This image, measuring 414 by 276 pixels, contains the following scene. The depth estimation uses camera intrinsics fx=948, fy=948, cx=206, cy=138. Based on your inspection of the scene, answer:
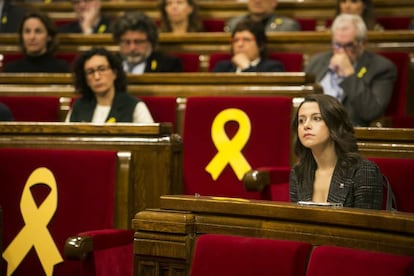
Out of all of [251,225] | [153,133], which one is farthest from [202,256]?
[153,133]

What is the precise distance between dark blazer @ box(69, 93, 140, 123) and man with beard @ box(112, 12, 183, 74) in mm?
247

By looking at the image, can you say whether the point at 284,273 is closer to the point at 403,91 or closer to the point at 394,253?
the point at 394,253

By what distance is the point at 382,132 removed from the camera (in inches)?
40.0

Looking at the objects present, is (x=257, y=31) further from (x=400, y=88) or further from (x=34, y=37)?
(x=34, y=37)

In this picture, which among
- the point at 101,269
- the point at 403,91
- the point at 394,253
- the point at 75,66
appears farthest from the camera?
the point at 403,91

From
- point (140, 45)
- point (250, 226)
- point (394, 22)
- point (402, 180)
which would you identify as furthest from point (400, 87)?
point (250, 226)

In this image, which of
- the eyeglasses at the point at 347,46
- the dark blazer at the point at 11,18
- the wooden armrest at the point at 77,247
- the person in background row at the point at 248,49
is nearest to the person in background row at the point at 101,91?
the person in background row at the point at 248,49

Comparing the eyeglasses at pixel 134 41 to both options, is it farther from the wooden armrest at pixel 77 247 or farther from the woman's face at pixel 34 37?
the wooden armrest at pixel 77 247

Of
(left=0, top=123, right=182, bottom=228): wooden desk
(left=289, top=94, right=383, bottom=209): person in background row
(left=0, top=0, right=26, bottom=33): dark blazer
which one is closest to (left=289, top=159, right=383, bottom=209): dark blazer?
(left=289, top=94, right=383, bottom=209): person in background row

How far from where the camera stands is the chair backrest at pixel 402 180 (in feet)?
3.13

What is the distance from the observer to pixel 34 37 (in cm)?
167

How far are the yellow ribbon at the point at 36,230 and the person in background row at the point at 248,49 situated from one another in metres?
0.58

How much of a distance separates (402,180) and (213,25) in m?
1.00

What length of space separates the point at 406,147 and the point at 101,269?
13.3 inches
